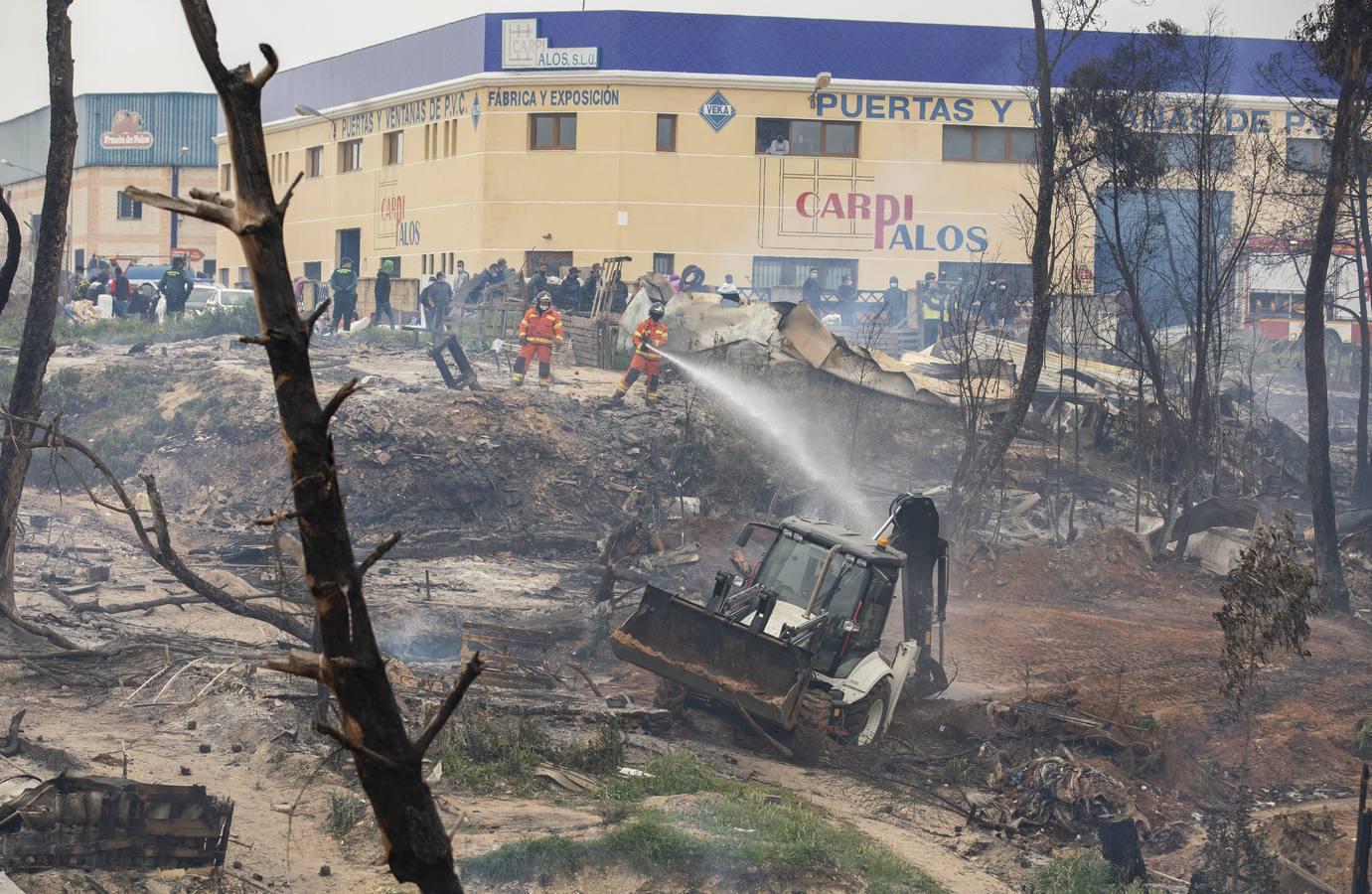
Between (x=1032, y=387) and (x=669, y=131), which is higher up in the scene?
(x=669, y=131)

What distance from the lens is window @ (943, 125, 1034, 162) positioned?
128 ft

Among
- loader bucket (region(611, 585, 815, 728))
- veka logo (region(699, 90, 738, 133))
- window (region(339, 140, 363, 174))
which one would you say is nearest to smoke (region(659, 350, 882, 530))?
loader bucket (region(611, 585, 815, 728))

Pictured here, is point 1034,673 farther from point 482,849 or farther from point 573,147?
point 573,147

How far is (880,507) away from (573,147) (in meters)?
20.3

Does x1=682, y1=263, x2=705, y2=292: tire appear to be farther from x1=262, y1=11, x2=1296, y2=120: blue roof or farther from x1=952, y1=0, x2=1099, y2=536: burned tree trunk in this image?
x1=952, y1=0, x2=1099, y2=536: burned tree trunk

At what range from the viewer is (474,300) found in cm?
3203

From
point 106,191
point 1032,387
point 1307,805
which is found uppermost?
point 106,191

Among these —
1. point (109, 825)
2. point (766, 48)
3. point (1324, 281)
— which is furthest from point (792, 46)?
point (109, 825)

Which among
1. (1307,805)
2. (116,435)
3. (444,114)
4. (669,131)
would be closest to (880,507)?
(1307,805)

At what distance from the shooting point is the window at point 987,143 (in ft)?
128

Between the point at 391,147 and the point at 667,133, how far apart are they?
9372 mm

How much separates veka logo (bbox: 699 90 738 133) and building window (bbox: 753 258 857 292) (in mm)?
4011

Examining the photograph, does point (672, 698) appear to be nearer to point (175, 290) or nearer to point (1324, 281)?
point (1324, 281)

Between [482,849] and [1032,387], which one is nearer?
[482,849]
